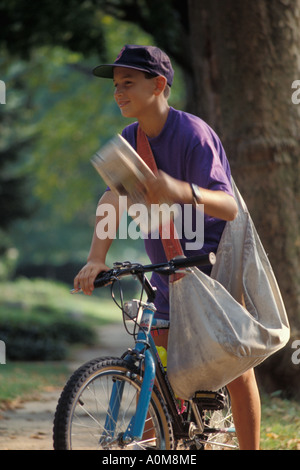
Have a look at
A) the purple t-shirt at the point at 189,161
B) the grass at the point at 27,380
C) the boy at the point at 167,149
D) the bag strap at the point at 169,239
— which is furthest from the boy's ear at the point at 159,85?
the grass at the point at 27,380

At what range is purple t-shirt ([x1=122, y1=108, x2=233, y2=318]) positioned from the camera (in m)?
2.87

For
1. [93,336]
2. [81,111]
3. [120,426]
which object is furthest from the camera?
[81,111]

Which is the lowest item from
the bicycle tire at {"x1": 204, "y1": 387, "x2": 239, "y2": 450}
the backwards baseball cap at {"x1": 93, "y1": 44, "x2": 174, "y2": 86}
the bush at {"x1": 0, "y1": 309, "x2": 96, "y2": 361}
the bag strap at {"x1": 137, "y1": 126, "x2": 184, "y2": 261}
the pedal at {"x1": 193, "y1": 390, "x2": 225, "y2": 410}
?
the bicycle tire at {"x1": 204, "y1": 387, "x2": 239, "y2": 450}

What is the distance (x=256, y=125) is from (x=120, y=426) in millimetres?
4032

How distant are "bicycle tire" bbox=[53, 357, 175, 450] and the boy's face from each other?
1043 millimetres

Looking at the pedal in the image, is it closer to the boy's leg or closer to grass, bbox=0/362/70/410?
the boy's leg

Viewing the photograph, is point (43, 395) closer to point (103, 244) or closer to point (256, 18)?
point (256, 18)

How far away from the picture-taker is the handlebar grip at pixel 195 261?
105 inches

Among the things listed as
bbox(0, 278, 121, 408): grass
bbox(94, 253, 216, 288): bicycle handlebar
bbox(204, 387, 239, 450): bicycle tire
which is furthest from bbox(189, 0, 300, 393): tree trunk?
bbox(94, 253, 216, 288): bicycle handlebar

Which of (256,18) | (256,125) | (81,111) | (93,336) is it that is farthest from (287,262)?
(81,111)

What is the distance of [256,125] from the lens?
6.36 metres

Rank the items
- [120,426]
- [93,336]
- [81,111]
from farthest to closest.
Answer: [81,111], [93,336], [120,426]

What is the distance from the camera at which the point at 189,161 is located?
2.99 m

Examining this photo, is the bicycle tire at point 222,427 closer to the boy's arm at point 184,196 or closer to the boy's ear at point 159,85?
the boy's arm at point 184,196
